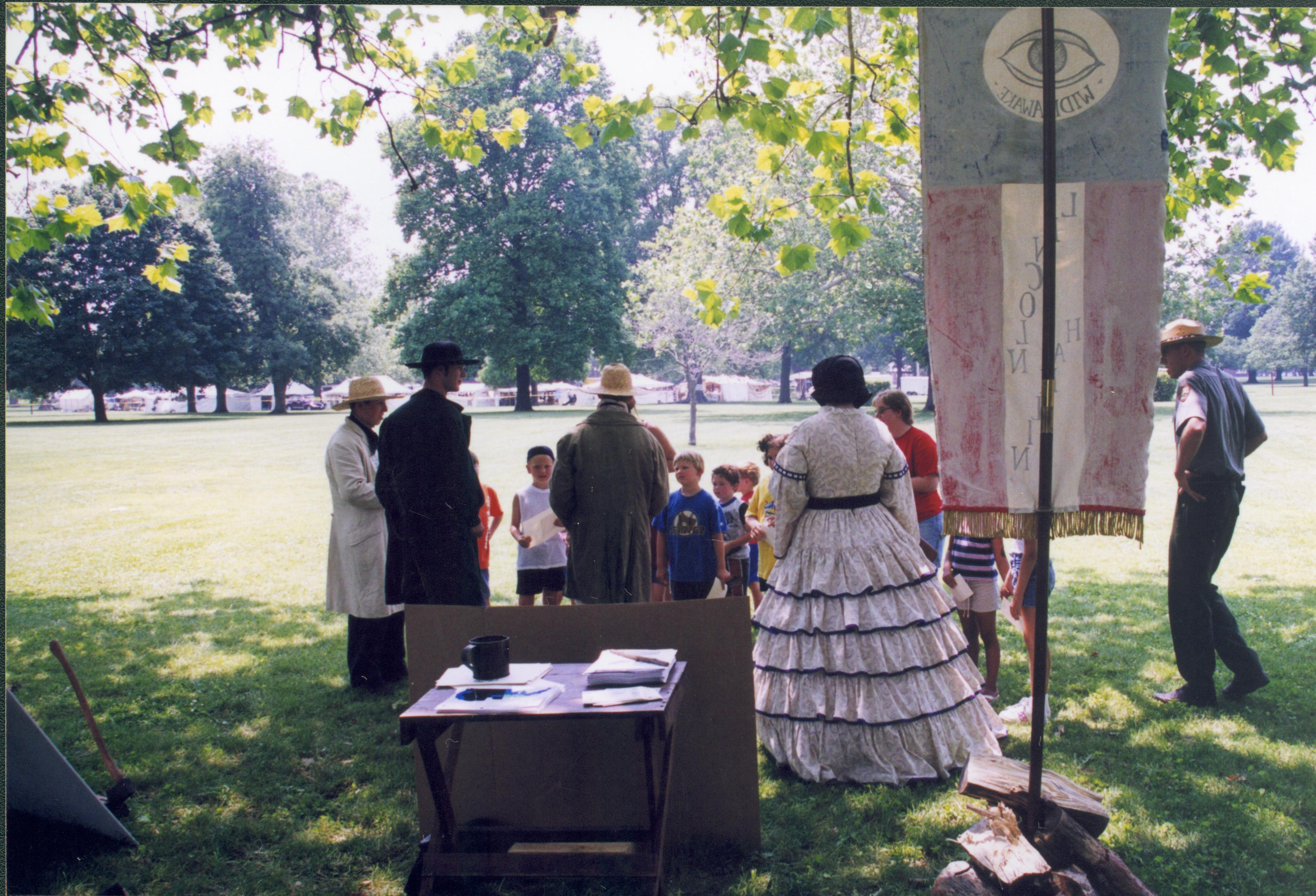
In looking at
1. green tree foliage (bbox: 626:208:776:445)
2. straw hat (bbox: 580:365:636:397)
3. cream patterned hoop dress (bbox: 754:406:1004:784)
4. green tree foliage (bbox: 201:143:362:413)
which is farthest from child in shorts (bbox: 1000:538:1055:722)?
green tree foliage (bbox: 201:143:362:413)

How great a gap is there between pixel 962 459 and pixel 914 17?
5015mm

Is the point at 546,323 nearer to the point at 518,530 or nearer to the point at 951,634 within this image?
the point at 518,530

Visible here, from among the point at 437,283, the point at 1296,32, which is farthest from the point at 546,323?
the point at 1296,32

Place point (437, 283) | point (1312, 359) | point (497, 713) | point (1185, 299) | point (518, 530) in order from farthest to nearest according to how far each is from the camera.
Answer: point (1312, 359)
point (437, 283)
point (1185, 299)
point (518, 530)
point (497, 713)

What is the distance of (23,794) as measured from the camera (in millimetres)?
3121

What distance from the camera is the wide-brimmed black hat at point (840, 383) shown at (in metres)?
3.91

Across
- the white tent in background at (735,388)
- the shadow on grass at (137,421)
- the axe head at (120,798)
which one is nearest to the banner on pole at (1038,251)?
the axe head at (120,798)

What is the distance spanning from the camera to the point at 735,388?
211 feet

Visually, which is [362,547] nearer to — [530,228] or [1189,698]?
[1189,698]

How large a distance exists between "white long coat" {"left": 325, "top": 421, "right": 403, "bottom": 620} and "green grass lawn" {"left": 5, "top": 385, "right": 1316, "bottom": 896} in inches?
24.1

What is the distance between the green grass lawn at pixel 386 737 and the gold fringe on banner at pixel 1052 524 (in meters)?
1.33

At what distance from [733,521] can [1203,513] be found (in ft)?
9.35

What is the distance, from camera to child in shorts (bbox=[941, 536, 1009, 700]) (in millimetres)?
4496

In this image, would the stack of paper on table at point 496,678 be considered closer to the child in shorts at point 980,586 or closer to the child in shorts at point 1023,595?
the child in shorts at point 1023,595
